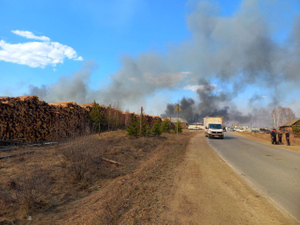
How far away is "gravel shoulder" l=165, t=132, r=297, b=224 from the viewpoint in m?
Answer: 3.81

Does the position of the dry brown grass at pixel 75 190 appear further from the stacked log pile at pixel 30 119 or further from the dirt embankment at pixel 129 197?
the stacked log pile at pixel 30 119

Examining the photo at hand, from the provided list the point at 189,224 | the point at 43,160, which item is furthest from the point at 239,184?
the point at 43,160

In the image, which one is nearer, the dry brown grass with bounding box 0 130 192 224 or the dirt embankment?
the dirt embankment

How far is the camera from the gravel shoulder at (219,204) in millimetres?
3809

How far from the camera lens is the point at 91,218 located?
3.69 meters

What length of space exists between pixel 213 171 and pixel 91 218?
219 inches

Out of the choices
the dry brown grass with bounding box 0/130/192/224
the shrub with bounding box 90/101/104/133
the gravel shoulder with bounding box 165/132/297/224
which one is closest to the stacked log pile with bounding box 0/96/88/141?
the shrub with bounding box 90/101/104/133

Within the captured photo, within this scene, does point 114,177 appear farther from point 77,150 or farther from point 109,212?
point 109,212

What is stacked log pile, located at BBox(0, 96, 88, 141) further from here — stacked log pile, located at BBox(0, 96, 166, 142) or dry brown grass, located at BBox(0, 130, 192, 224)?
dry brown grass, located at BBox(0, 130, 192, 224)

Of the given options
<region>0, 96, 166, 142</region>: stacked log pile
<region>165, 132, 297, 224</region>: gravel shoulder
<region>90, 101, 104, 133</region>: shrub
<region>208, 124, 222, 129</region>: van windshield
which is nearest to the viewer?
<region>165, 132, 297, 224</region>: gravel shoulder

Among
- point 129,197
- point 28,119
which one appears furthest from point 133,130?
point 129,197

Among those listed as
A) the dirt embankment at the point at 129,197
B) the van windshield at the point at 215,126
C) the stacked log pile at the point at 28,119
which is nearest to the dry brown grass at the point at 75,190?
the dirt embankment at the point at 129,197

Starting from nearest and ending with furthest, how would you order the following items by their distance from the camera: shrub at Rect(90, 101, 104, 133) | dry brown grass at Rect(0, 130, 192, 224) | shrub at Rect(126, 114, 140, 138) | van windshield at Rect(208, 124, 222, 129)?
dry brown grass at Rect(0, 130, 192, 224) < shrub at Rect(126, 114, 140, 138) < shrub at Rect(90, 101, 104, 133) < van windshield at Rect(208, 124, 222, 129)

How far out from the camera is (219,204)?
4.52 metres
